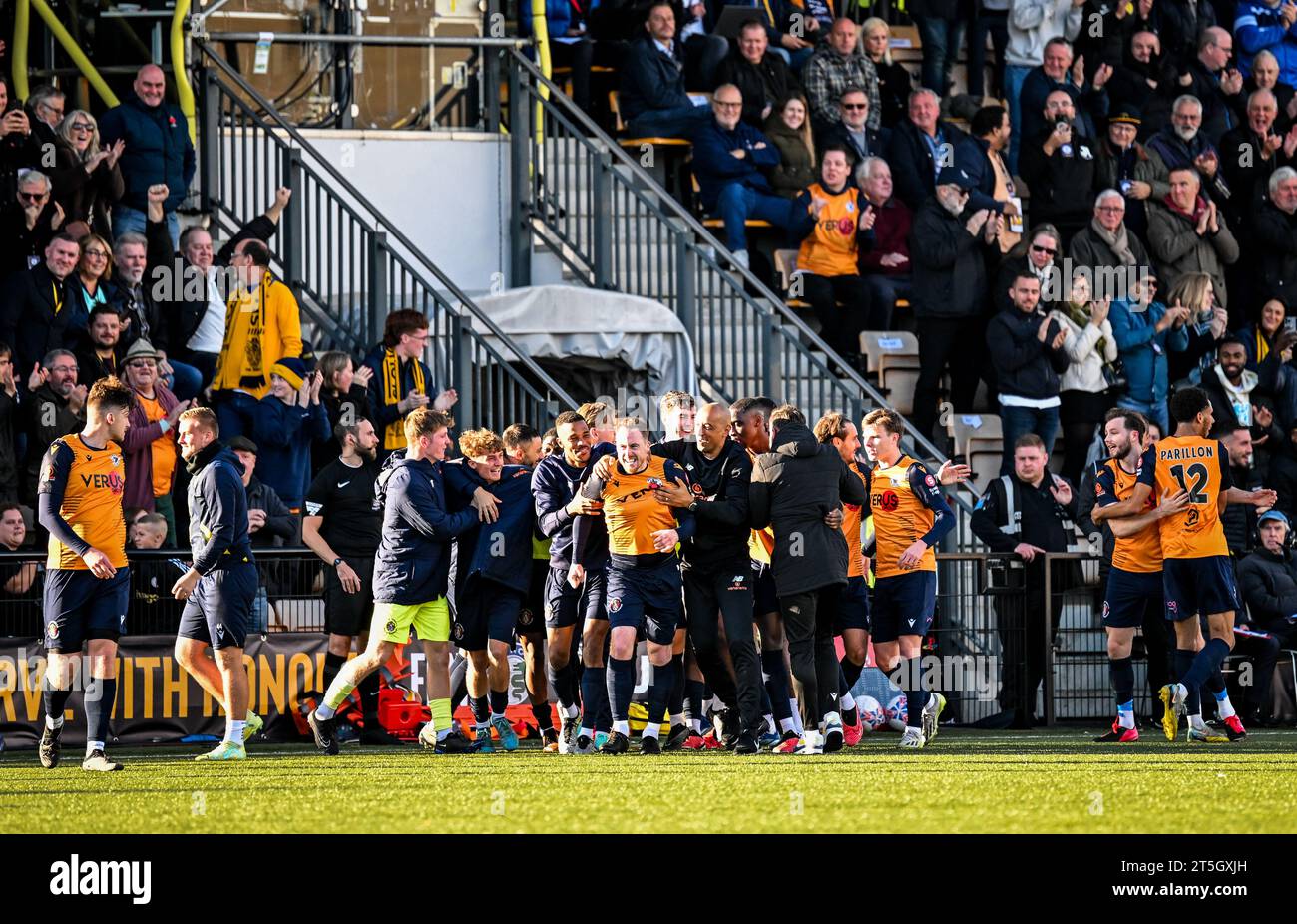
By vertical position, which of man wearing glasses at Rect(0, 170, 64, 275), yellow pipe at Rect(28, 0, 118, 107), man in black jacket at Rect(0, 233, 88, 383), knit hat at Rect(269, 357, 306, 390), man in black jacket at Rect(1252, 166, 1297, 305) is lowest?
knit hat at Rect(269, 357, 306, 390)

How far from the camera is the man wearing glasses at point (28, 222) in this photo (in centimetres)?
1543

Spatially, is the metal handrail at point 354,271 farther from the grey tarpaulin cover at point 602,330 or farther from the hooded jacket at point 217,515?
the hooded jacket at point 217,515

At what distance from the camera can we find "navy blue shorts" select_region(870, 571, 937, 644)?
45.8 feet

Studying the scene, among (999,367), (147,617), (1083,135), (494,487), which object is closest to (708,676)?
(494,487)

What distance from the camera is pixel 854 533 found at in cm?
1392

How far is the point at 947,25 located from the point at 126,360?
32.1 ft

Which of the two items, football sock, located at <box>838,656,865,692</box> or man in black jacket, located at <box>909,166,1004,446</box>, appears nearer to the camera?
football sock, located at <box>838,656,865,692</box>

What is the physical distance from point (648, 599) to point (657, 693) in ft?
1.95

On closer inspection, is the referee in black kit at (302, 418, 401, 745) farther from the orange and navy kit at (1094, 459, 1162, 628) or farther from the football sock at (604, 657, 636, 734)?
the orange and navy kit at (1094, 459, 1162, 628)

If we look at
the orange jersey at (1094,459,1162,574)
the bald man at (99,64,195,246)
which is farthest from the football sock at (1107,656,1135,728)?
the bald man at (99,64,195,246)

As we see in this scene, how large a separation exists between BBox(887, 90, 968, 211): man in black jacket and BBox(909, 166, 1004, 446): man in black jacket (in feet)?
2.34
